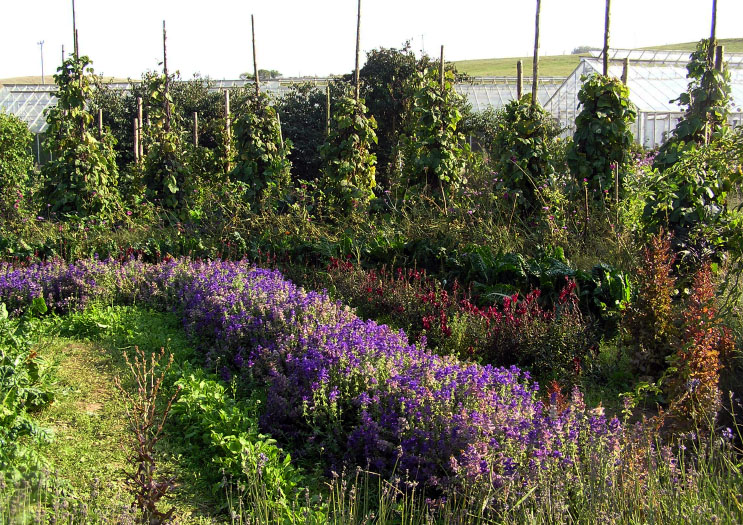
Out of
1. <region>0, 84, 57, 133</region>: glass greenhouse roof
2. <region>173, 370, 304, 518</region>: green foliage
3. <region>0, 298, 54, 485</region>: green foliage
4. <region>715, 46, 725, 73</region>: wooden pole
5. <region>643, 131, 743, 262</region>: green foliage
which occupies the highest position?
<region>0, 84, 57, 133</region>: glass greenhouse roof

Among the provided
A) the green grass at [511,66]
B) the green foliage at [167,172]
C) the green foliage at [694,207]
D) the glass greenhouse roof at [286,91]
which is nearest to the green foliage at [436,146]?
the green foliage at [694,207]

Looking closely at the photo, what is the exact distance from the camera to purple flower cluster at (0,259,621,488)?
3.29 metres

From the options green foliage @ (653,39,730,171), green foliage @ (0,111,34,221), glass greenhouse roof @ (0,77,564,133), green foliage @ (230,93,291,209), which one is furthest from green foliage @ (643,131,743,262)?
glass greenhouse roof @ (0,77,564,133)

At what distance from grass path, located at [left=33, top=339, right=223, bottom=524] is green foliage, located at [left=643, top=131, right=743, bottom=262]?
443cm

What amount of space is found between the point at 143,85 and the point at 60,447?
67.2 feet

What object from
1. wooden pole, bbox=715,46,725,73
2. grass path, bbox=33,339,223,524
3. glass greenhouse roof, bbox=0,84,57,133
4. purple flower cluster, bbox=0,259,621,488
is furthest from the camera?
glass greenhouse roof, bbox=0,84,57,133

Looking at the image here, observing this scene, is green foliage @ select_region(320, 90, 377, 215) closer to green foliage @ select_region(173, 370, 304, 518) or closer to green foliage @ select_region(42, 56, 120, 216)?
green foliage @ select_region(42, 56, 120, 216)

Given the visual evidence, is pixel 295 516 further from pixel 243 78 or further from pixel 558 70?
pixel 558 70

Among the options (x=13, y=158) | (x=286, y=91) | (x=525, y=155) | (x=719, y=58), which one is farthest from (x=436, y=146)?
(x=286, y=91)

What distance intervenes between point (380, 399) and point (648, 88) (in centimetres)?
2284

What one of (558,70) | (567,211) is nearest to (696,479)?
(567,211)

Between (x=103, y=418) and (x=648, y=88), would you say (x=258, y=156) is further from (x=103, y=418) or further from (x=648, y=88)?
(x=648, y=88)

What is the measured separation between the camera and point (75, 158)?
35.3 ft

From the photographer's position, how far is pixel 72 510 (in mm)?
3295
